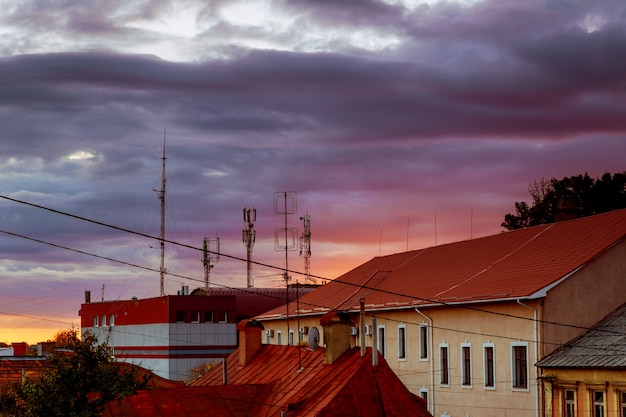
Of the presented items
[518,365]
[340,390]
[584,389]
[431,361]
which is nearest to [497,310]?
[518,365]

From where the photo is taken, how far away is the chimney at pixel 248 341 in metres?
50.2

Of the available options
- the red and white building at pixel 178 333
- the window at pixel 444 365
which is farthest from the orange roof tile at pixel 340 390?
the red and white building at pixel 178 333

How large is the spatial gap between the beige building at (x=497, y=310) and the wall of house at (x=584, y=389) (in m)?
0.62

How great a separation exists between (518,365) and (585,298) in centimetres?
411

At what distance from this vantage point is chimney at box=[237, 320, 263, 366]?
50.2m

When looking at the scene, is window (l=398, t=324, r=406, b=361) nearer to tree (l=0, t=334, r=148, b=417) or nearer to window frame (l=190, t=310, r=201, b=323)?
tree (l=0, t=334, r=148, b=417)

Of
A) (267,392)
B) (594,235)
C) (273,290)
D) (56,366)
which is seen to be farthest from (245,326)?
(273,290)

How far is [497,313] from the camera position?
4709cm

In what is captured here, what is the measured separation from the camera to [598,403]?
4116cm

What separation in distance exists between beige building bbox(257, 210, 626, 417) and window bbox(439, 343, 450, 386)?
0.18 ft

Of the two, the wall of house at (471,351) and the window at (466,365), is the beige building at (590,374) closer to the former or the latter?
the wall of house at (471,351)

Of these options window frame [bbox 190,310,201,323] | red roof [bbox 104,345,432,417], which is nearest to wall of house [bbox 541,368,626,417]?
red roof [bbox 104,345,432,417]

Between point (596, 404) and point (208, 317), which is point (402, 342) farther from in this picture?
point (208, 317)

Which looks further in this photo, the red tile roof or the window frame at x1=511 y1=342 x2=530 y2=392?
the red tile roof
